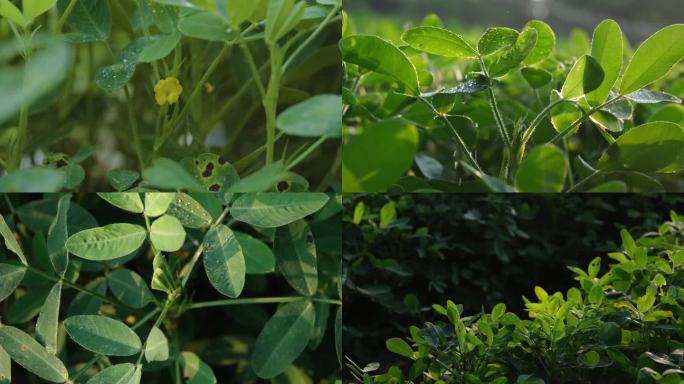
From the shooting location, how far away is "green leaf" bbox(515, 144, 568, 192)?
2.14 feet

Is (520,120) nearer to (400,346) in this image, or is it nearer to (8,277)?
(400,346)

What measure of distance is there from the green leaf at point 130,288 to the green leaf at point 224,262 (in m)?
0.14

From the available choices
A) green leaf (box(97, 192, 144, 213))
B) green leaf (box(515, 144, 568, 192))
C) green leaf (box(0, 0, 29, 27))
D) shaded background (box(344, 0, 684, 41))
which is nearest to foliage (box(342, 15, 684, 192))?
green leaf (box(515, 144, 568, 192))

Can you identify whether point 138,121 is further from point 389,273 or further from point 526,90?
point 526,90

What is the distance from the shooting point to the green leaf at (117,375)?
0.75 meters

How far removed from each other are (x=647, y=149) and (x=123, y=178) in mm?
540

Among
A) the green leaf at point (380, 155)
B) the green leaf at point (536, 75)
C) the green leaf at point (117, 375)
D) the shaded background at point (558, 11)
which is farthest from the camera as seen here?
the shaded background at point (558, 11)

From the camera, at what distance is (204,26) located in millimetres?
708

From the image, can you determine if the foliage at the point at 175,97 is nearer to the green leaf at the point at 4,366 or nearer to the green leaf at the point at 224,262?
the green leaf at the point at 224,262

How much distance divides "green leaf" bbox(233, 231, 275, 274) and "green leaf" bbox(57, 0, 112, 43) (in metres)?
0.28

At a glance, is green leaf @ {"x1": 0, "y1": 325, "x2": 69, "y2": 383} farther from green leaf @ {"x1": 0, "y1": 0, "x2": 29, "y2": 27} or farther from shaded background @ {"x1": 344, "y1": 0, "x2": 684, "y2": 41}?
shaded background @ {"x1": 344, "y1": 0, "x2": 684, "y2": 41}

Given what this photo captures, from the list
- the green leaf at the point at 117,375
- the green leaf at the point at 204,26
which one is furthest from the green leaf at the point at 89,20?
the green leaf at the point at 117,375

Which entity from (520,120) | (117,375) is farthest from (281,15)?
(117,375)

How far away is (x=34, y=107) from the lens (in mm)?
804
